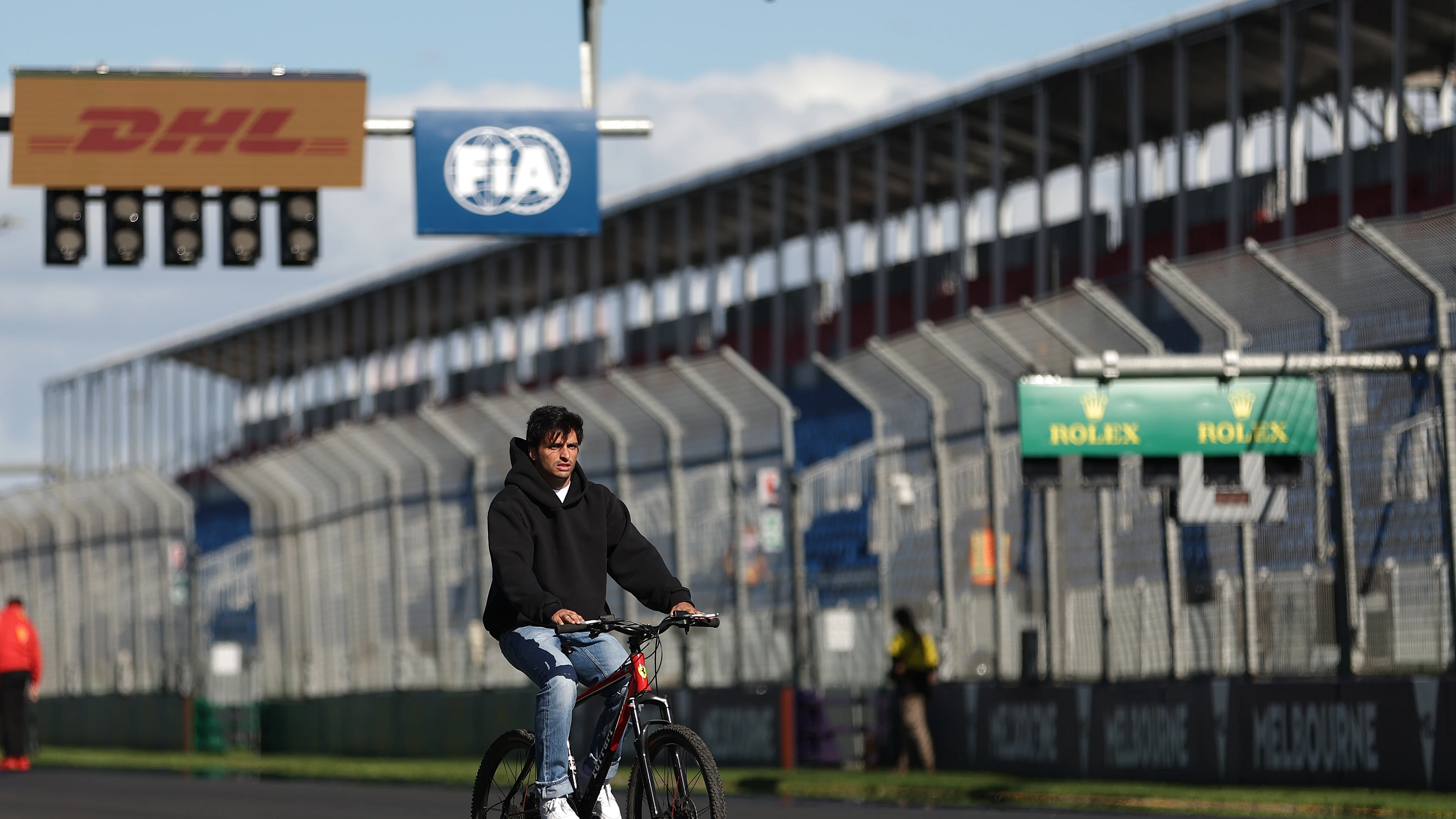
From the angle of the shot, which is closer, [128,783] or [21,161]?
[128,783]

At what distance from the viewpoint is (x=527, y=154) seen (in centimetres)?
2261

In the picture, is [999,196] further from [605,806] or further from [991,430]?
[605,806]

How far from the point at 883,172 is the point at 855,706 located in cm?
2051

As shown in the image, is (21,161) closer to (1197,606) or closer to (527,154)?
(527,154)

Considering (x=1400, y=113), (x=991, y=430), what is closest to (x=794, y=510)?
(x=991, y=430)

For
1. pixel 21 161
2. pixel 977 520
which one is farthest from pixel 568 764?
pixel 21 161

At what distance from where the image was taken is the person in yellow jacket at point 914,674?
18.3 meters

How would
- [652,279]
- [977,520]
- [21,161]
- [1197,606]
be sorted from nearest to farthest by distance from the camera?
[1197,606]
[977,520]
[21,161]
[652,279]

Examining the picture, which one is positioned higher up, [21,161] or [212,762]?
[21,161]

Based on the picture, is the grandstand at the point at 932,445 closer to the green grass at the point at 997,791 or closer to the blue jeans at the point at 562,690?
the green grass at the point at 997,791

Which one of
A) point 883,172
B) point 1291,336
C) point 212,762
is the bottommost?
point 212,762

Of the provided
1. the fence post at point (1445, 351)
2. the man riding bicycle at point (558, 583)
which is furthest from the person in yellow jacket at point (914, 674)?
the man riding bicycle at point (558, 583)

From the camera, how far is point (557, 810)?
27.7ft

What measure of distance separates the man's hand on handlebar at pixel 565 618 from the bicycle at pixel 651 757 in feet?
0.06
